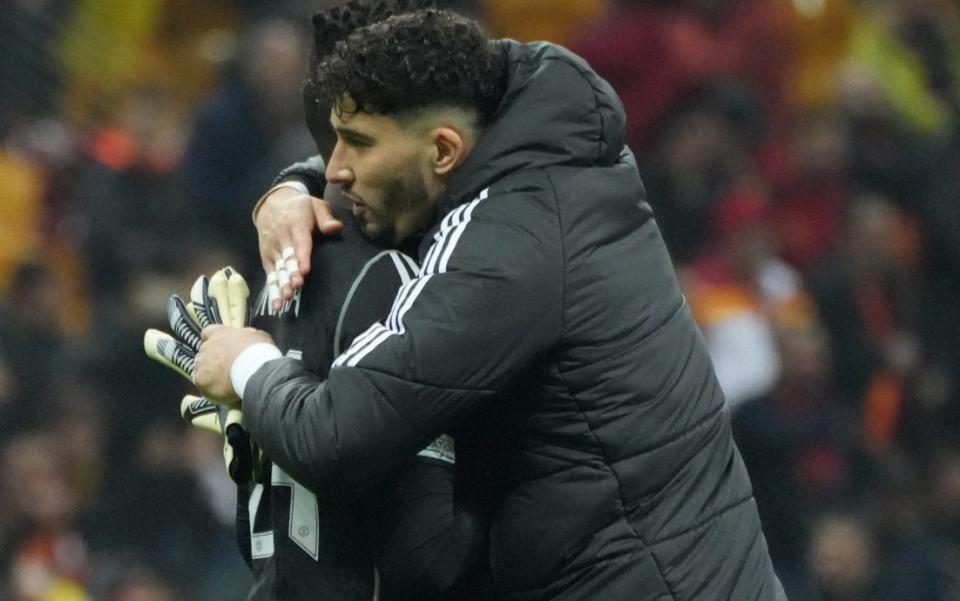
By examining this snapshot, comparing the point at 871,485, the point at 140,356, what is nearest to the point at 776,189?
the point at 871,485

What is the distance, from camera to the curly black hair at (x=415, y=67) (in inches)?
79.0

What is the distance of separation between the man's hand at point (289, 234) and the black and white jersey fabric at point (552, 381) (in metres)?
0.12

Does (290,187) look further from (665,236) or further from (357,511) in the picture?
(665,236)

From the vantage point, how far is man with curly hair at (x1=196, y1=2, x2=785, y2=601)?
195 cm

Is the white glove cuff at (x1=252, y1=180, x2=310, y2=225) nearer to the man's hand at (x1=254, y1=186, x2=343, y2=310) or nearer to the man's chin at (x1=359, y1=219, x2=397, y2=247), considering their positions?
the man's hand at (x1=254, y1=186, x2=343, y2=310)

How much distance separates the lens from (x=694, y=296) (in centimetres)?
478

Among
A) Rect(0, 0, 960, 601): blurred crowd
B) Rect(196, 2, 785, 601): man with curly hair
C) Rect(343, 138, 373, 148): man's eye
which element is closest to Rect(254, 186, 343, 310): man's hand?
Rect(196, 2, 785, 601): man with curly hair

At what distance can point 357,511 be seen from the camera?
2068 mm

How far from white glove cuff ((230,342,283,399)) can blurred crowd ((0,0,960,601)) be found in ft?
8.23

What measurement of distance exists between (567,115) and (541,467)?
42 cm

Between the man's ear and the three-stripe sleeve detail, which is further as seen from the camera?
the man's ear

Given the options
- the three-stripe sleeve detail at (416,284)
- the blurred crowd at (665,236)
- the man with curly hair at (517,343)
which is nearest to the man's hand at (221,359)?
the man with curly hair at (517,343)

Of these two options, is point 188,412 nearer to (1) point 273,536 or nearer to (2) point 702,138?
(1) point 273,536

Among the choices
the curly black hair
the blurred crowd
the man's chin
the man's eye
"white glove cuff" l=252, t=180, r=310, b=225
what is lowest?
the blurred crowd
